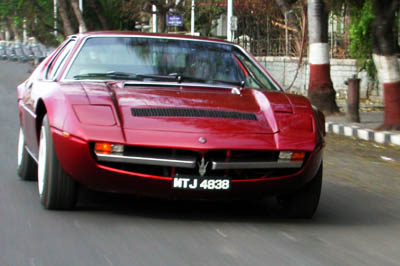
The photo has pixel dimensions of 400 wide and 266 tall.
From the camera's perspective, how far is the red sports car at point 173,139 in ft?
17.6

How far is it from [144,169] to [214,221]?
2.07ft

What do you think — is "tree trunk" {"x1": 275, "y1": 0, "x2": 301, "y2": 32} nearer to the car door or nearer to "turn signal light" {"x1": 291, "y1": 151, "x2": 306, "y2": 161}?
the car door

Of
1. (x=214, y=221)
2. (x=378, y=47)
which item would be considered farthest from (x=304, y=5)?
(x=214, y=221)

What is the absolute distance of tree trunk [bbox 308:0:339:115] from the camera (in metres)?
17.6

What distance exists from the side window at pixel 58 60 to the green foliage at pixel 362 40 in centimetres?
1465

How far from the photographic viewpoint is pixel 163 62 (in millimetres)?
6625

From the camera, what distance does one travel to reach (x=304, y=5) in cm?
2538

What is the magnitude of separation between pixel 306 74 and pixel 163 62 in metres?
21.1

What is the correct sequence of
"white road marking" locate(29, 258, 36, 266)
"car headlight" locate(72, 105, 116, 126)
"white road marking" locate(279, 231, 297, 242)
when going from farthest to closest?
"car headlight" locate(72, 105, 116, 126)
"white road marking" locate(279, 231, 297, 242)
"white road marking" locate(29, 258, 36, 266)

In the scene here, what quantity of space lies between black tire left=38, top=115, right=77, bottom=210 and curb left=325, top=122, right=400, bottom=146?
8166 mm

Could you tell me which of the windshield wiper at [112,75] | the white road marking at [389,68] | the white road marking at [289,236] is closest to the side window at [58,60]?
the windshield wiper at [112,75]

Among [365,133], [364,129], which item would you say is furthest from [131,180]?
[364,129]

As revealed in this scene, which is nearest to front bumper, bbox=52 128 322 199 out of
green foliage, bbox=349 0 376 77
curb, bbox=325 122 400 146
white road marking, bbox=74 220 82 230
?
white road marking, bbox=74 220 82 230

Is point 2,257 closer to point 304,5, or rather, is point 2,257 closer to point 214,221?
point 214,221
